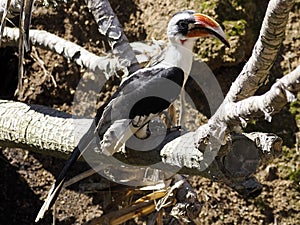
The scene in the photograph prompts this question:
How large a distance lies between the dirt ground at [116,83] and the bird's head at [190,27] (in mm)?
269

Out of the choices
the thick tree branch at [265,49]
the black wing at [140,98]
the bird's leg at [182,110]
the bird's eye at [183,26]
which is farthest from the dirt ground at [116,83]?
the thick tree branch at [265,49]

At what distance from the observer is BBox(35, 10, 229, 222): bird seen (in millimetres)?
2143

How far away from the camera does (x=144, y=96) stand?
230cm

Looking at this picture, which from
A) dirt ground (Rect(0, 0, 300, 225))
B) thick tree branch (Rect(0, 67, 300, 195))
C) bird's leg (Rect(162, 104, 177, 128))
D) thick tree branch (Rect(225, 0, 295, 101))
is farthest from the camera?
dirt ground (Rect(0, 0, 300, 225))

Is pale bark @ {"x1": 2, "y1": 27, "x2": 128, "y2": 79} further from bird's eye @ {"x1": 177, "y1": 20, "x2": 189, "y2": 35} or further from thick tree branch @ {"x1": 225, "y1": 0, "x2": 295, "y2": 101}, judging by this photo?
thick tree branch @ {"x1": 225, "y1": 0, "x2": 295, "y2": 101}

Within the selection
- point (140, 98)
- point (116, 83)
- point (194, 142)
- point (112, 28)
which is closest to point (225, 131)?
point (194, 142)

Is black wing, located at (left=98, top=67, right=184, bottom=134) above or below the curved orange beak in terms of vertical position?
below

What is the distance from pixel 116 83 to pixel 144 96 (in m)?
0.63

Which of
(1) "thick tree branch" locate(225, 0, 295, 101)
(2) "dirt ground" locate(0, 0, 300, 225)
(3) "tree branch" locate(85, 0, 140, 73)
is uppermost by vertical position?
(1) "thick tree branch" locate(225, 0, 295, 101)

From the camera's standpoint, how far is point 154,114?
2303 mm

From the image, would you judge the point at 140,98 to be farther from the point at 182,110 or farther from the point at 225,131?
the point at 225,131

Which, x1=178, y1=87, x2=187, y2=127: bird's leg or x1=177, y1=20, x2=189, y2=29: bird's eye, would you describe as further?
x1=178, y1=87, x2=187, y2=127: bird's leg

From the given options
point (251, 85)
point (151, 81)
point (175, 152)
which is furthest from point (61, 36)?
point (251, 85)

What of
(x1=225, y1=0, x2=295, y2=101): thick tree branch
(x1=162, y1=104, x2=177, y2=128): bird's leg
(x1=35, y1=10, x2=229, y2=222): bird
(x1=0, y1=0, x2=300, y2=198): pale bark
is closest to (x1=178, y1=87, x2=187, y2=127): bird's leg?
(x1=162, y1=104, x2=177, y2=128): bird's leg
